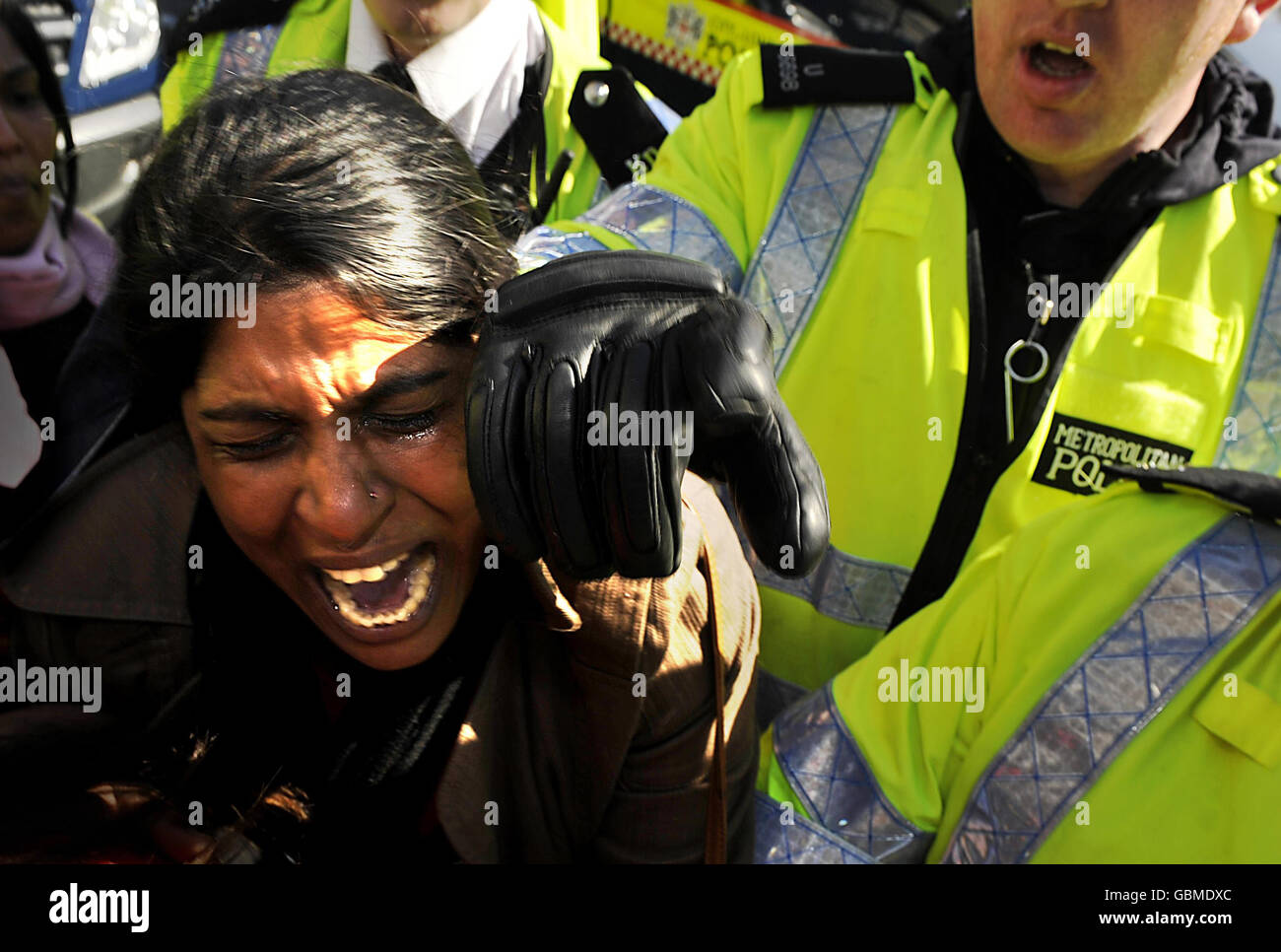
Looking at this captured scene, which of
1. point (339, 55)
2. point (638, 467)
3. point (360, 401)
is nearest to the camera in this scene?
point (638, 467)

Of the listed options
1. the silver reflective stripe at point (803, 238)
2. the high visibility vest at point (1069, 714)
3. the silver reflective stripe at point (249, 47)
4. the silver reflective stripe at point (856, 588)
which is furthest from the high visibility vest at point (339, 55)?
the high visibility vest at point (1069, 714)

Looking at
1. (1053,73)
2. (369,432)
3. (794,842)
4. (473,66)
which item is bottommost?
(794,842)

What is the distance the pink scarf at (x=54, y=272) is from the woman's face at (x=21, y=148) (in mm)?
25

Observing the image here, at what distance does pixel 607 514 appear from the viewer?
1.11m

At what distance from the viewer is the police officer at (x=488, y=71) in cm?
196

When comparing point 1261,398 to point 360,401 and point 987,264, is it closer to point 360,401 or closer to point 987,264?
point 987,264

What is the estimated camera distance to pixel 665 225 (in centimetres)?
175

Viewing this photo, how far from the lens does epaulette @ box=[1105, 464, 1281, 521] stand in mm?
1282

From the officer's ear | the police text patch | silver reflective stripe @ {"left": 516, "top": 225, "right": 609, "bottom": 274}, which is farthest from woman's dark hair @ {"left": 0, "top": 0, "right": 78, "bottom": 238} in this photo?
the officer's ear

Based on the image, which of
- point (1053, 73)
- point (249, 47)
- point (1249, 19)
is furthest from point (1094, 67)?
point (249, 47)

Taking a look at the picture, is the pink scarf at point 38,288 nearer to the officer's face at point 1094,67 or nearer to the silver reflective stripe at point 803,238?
the silver reflective stripe at point 803,238

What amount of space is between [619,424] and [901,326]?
0.78 meters

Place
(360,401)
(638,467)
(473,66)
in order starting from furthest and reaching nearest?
(473,66), (360,401), (638,467)
